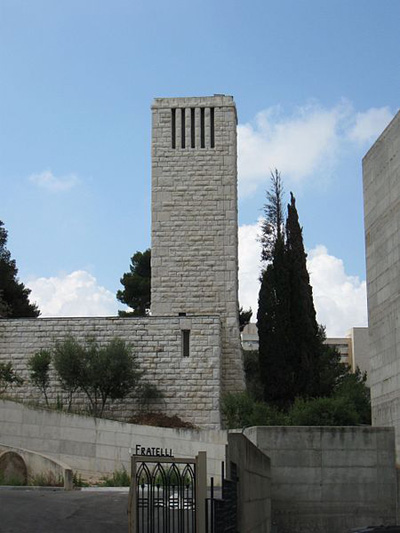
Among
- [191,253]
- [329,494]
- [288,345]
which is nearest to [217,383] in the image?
[288,345]

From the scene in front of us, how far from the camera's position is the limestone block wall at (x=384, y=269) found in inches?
716

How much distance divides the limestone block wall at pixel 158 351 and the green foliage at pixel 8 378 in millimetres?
234

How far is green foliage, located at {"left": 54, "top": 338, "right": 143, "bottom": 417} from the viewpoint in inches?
1105

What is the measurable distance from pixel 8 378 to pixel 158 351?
15.5ft

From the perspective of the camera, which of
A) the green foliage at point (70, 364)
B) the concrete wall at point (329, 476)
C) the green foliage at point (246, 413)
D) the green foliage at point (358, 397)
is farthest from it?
the green foliage at point (70, 364)

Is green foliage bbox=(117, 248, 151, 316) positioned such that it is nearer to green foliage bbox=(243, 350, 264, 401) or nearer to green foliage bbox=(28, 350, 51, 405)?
green foliage bbox=(243, 350, 264, 401)

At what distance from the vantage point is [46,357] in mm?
29109

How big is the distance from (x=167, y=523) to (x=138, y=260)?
40.1 metres

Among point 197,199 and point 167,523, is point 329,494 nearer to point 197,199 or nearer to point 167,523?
point 167,523

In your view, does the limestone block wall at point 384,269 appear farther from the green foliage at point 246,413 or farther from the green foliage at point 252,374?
the green foliage at point 252,374

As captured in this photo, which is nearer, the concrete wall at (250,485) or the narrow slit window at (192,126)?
the concrete wall at (250,485)

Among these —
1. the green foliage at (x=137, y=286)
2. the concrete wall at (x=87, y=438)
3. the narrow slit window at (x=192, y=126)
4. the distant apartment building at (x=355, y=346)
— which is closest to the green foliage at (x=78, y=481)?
the concrete wall at (x=87, y=438)

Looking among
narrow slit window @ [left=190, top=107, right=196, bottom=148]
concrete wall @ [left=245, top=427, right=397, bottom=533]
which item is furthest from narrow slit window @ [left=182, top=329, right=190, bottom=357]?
concrete wall @ [left=245, top=427, right=397, bottom=533]

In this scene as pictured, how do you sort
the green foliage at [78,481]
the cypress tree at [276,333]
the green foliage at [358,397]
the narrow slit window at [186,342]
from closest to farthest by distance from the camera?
the green foliage at [78,481] → the green foliage at [358,397] → the narrow slit window at [186,342] → the cypress tree at [276,333]
